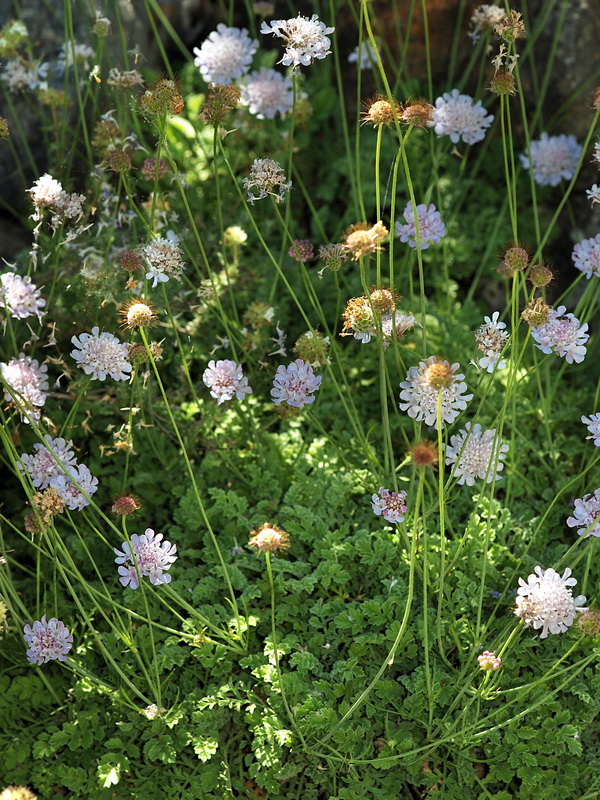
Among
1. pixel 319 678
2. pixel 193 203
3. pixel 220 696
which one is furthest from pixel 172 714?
pixel 193 203

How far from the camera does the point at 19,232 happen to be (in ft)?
12.7

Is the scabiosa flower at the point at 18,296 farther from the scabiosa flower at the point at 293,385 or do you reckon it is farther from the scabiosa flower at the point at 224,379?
the scabiosa flower at the point at 293,385

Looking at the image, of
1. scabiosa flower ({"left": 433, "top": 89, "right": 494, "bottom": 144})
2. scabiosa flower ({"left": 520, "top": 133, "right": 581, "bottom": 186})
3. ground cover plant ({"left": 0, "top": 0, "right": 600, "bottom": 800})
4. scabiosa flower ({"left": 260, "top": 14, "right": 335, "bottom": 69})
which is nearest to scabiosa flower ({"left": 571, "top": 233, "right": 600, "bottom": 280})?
ground cover plant ({"left": 0, "top": 0, "right": 600, "bottom": 800})

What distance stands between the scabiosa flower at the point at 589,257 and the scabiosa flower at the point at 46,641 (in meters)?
1.86

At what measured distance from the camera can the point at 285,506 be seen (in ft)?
8.93

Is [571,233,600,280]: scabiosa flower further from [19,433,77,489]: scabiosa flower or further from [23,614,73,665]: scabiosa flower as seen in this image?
[23,614,73,665]: scabiosa flower

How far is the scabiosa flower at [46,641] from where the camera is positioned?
233 cm

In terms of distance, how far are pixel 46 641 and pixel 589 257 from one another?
193 cm

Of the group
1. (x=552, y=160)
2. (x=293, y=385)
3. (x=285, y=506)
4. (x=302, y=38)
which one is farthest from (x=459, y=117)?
(x=285, y=506)

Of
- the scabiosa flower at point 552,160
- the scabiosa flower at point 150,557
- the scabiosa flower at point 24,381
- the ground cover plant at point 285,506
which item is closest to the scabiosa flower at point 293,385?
the ground cover plant at point 285,506

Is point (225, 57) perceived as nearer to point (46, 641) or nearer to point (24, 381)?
point (24, 381)

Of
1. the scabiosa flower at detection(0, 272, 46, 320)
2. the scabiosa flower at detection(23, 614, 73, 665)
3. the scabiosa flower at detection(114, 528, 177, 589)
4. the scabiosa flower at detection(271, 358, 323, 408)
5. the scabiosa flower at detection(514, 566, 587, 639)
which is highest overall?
the scabiosa flower at detection(0, 272, 46, 320)

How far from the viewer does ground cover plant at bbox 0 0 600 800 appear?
2.23m

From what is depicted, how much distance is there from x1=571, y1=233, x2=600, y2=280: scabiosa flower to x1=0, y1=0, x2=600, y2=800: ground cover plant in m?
0.02
